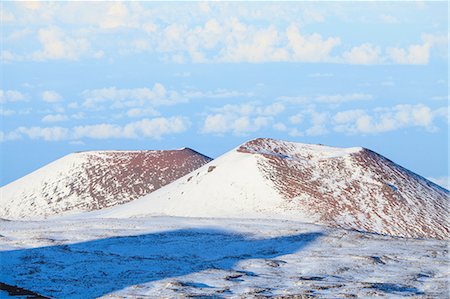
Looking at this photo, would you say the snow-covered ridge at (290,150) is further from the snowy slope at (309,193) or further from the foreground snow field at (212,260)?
the foreground snow field at (212,260)

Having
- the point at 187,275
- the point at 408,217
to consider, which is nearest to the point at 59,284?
the point at 187,275

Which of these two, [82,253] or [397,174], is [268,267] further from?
[397,174]

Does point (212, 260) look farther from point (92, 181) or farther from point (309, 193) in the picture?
point (92, 181)

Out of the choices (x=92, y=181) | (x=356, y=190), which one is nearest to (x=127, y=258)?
(x=356, y=190)

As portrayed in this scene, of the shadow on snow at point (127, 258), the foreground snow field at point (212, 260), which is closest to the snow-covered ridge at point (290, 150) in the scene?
the foreground snow field at point (212, 260)

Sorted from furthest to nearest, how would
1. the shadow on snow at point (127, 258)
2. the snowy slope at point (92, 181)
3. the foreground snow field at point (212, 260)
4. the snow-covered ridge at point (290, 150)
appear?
1. the snowy slope at point (92, 181)
2. the snow-covered ridge at point (290, 150)
3. the shadow on snow at point (127, 258)
4. the foreground snow field at point (212, 260)

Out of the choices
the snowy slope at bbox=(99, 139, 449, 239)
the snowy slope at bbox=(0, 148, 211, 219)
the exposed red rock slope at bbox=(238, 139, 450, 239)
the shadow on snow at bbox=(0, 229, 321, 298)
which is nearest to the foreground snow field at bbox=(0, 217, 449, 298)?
the shadow on snow at bbox=(0, 229, 321, 298)
